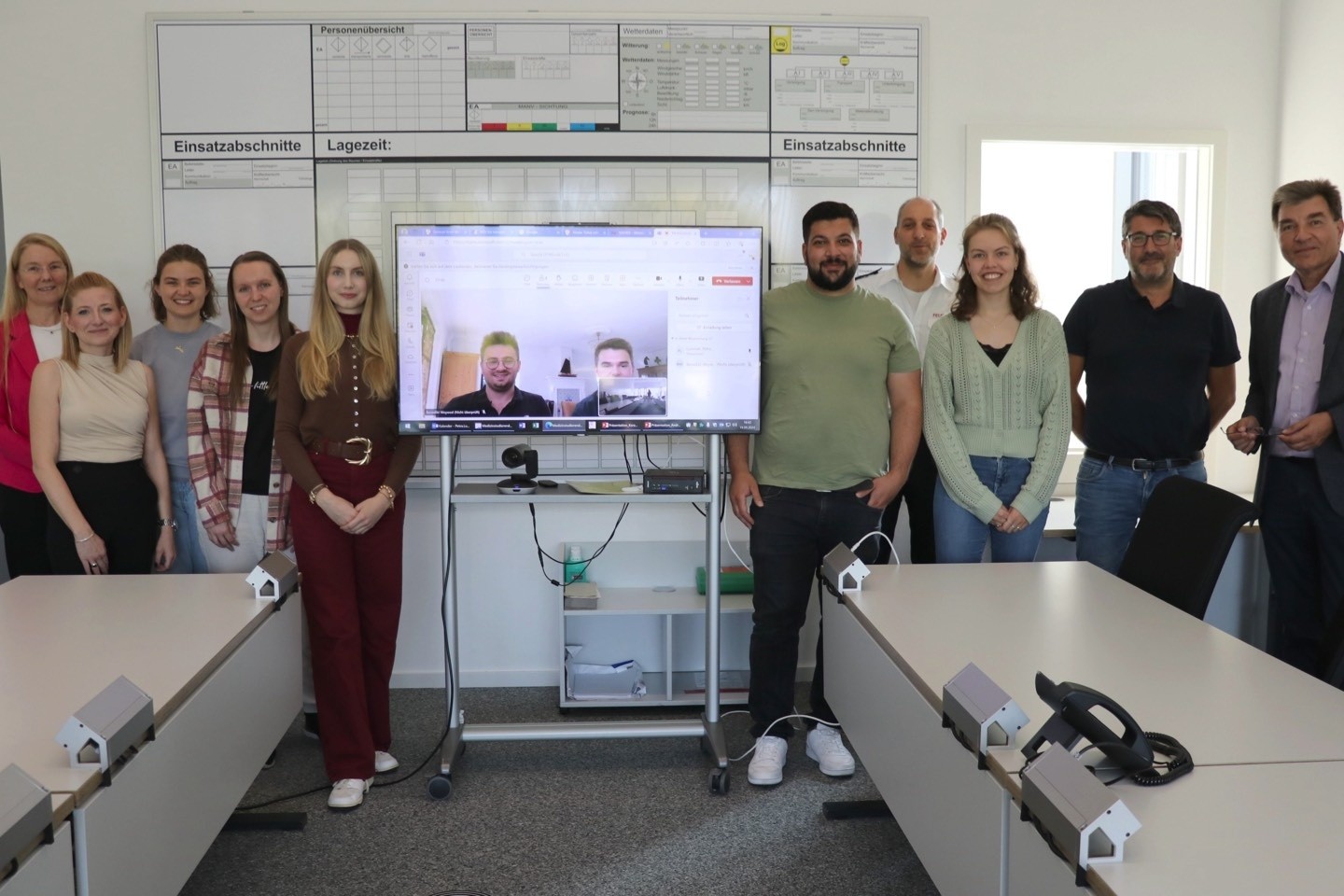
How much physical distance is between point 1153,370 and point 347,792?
2.70 metres

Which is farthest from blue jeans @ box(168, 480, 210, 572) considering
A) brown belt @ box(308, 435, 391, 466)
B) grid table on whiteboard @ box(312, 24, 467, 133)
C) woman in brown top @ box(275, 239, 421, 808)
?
grid table on whiteboard @ box(312, 24, 467, 133)

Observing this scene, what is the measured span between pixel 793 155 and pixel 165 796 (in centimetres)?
304

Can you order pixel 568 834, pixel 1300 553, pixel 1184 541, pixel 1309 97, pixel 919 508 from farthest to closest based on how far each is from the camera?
pixel 1309 97 → pixel 919 508 → pixel 1300 553 → pixel 568 834 → pixel 1184 541

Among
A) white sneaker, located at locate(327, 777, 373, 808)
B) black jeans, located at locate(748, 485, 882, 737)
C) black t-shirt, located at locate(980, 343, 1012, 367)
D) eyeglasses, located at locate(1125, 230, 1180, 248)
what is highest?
eyeglasses, located at locate(1125, 230, 1180, 248)

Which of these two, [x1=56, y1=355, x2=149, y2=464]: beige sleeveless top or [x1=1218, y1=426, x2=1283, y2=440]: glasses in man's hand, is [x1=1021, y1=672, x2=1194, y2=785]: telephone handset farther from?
[x1=56, y1=355, x2=149, y2=464]: beige sleeveless top

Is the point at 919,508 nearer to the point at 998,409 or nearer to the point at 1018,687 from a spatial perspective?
the point at 998,409

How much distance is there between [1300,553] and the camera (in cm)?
337

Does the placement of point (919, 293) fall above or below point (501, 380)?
above

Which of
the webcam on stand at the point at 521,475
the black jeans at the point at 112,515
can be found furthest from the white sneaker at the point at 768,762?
the black jeans at the point at 112,515

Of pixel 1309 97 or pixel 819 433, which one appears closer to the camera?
pixel 819 433

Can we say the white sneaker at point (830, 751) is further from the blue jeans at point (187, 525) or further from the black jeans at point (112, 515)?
the black jeans at point (112, 515)

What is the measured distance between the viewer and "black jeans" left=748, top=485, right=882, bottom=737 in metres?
3.33

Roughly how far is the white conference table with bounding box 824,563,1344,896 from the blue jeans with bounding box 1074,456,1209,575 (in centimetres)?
59

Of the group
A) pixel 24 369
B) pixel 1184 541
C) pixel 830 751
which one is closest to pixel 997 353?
pixel 1184 541
